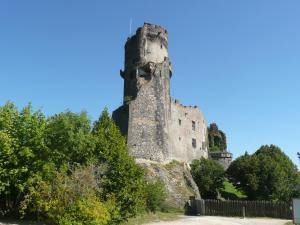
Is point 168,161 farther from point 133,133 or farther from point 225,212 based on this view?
point 225,212

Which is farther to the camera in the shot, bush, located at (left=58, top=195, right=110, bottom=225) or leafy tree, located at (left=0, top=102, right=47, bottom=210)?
leafy tree, located at (left=0, top=102, right=47, bottom=210)

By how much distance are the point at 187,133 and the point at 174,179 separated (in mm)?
14125

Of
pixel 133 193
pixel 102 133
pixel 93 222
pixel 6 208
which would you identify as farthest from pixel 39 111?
pixel 93 222

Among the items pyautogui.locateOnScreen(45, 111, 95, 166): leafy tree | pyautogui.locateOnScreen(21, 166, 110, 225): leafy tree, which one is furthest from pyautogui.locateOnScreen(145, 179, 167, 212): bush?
pyautogui.locateOnScreen(21, 166, 110, 225): leafy tree

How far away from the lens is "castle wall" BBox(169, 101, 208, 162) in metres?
54.4

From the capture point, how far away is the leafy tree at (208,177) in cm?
5453

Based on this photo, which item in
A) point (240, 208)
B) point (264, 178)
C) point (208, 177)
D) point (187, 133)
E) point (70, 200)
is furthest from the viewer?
point (187, 133)

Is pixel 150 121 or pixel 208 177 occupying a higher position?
pixel 150 121

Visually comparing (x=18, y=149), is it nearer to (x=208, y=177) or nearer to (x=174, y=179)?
(x=174, y=179)

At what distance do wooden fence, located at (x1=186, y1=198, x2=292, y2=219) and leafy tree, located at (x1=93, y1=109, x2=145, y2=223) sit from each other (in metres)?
12.9

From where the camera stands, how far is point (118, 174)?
30078mm

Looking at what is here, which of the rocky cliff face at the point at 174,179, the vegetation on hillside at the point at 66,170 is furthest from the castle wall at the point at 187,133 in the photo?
the vegetation on hillside at the point at 66,170

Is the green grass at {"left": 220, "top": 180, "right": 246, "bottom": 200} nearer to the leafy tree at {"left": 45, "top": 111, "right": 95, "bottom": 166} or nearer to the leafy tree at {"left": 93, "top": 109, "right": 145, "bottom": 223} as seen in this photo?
the leafy tree at {"left": 93, "top": 109, "right": 145, "bottom": 223}

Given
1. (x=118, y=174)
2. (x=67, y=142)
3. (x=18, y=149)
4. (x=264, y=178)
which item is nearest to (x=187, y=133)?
(x=264, y=178)
